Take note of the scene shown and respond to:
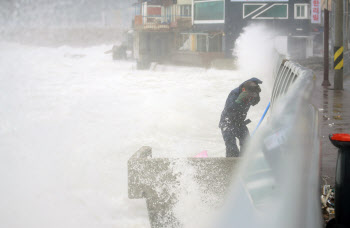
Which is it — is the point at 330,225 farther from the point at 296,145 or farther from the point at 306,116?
the point at 296,145

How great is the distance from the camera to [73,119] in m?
23.0

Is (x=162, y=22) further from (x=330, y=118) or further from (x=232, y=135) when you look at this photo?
(x=232, y=135)

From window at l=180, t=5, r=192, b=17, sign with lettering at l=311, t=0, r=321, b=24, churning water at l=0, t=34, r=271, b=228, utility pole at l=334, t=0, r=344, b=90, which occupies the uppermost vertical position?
window at l=180, t=5, r=192, b=17

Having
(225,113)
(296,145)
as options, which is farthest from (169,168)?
(296,145)

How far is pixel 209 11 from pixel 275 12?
4.40 metres

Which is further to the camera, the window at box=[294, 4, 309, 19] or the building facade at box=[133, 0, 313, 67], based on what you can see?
the window at box=[294, 4, 309, 19]

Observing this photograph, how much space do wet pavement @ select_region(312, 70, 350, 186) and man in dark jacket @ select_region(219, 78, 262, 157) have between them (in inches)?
30.3

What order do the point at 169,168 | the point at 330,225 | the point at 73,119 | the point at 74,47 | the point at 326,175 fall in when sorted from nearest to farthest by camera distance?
the point at 330,225 → the point at 326,175 → the point at 169,168 → the point at 73,119 → the point at 74,47

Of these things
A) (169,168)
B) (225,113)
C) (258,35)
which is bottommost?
(169,168)

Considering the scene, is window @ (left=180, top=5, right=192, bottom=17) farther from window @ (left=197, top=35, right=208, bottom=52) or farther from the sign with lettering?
the sign with lettering

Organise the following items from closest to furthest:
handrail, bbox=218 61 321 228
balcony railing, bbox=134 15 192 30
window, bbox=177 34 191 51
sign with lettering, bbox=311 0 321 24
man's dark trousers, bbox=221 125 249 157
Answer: handrail, bbox=218 61 321 228, man's dark trousers, bbox=221 125 249 157, sign with lettering, bbox=311 0 321 24, balcony railing, bbox=134 15 192 30, window, bbox=177 34 191 51

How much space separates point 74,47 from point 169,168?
9348 cm

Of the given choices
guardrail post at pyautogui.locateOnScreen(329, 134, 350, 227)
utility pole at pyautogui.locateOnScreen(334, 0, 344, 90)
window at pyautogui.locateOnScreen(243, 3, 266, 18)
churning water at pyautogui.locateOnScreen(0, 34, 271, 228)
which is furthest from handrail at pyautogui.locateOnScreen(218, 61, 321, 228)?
window at pyautogui.locateOnScreen(243, 3, 266, 18)

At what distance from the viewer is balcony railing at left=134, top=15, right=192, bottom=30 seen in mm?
38188
